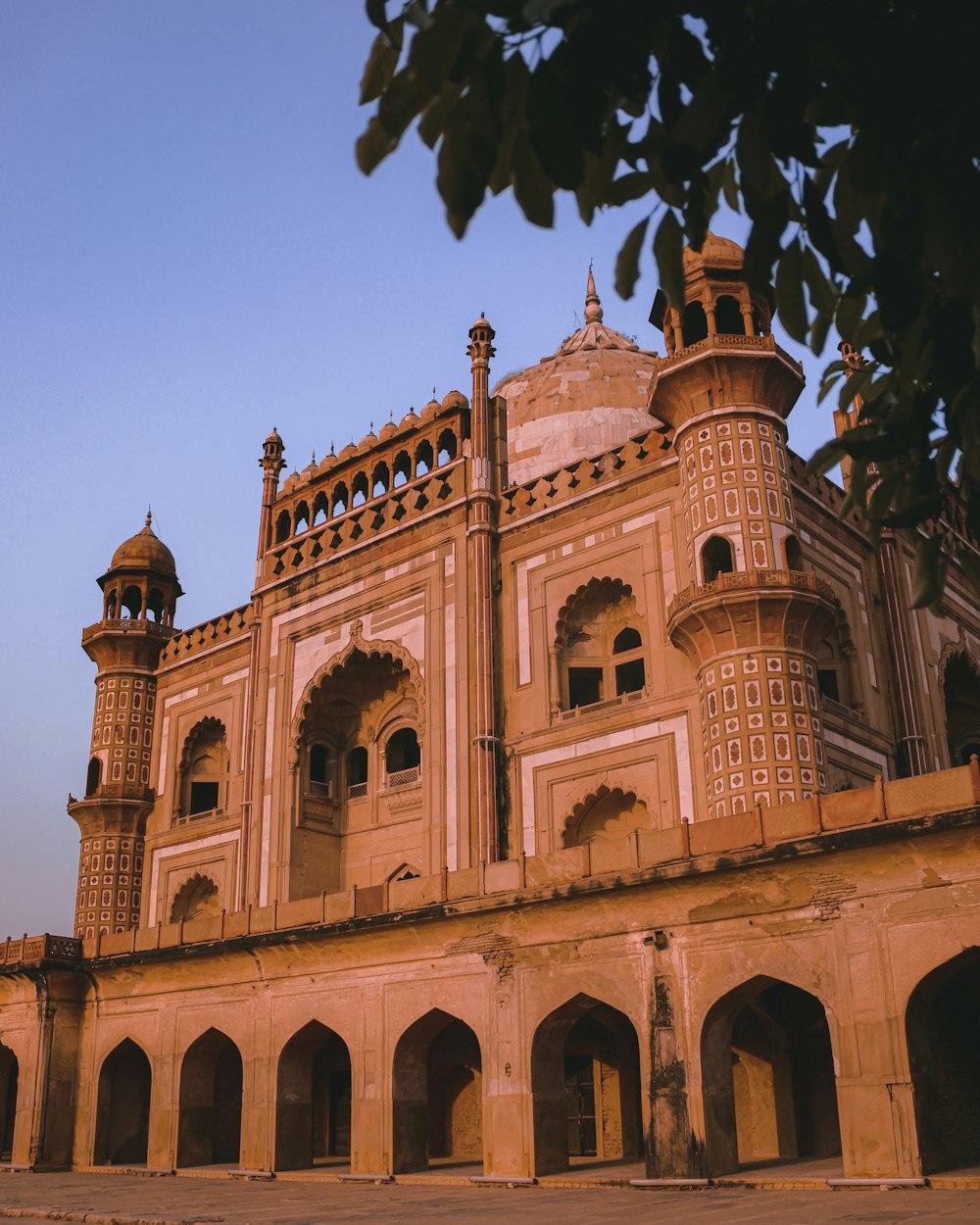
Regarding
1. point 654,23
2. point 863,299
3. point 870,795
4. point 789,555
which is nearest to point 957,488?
point 863,299

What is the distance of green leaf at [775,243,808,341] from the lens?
3.20 m

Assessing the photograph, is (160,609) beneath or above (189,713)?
above

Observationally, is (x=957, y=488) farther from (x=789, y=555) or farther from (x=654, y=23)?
(x=789, y=555)

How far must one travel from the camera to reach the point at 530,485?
23078mm

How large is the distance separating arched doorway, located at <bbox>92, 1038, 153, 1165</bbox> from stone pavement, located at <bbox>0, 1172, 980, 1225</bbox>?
471 cm

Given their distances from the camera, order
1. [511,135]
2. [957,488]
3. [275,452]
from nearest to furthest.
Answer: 1. [511,135]
2. [957,488]
3. [275,452]

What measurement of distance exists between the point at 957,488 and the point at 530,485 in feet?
62.7

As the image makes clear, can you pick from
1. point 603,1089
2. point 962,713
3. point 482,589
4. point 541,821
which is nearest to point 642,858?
point 603,1089

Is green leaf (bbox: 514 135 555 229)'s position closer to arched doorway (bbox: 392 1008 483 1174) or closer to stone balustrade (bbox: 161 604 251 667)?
arched doorway (bbox: 392 1008 483 1174)

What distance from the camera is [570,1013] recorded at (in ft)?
48.2

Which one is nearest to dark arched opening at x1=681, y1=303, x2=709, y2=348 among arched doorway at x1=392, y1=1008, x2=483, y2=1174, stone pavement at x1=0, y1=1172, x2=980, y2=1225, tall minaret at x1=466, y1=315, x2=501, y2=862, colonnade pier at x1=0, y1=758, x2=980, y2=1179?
tall minaret at x1=466, y1=315, x2=501, y2=862

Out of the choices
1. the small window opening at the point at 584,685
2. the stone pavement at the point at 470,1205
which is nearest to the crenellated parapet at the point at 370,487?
the small window opening at the point at 584,685

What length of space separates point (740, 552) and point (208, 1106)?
11.5 metres

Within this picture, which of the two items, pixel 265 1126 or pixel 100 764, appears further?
pixel 100 764
